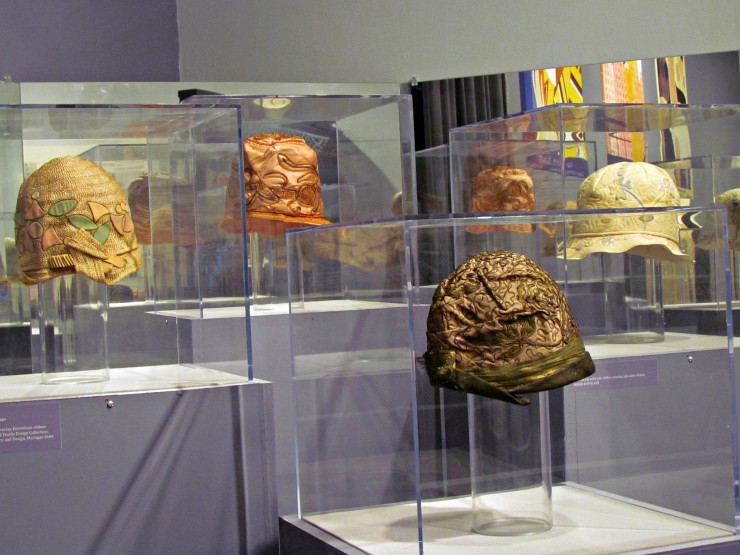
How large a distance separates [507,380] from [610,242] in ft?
1.53

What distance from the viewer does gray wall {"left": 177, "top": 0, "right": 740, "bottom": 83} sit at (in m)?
5.70

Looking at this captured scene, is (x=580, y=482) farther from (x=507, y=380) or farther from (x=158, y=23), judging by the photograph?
(x=158, y=23)

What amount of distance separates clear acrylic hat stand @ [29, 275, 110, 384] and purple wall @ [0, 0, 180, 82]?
3.11 metres

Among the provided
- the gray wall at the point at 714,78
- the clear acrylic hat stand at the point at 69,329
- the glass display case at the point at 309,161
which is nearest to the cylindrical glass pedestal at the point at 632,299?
the clear acrylic hat stand at the point at 69,329

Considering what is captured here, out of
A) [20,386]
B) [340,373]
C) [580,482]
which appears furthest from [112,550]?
[580,482]

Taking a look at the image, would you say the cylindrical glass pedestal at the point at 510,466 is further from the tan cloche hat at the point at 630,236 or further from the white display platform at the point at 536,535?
the tan cloche hat at the point at 630,236

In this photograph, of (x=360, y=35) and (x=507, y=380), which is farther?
(x=360, y=35)

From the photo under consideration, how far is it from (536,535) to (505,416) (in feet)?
0.82

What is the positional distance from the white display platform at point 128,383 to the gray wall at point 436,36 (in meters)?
3.24

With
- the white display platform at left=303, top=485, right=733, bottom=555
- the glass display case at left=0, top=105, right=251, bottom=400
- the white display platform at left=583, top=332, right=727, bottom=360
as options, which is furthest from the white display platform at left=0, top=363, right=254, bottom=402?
the white display platform at left=583, top=332, right=727, bottom=360

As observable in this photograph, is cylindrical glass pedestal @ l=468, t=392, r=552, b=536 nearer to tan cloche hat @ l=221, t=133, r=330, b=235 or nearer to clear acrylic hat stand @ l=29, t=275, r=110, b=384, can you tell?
clear acrylic hat stand @ l=29, t=275, r=110, b=384

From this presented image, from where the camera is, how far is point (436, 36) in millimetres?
5852

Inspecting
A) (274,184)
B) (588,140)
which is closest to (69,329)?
(274,184)

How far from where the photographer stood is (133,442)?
258 cm
